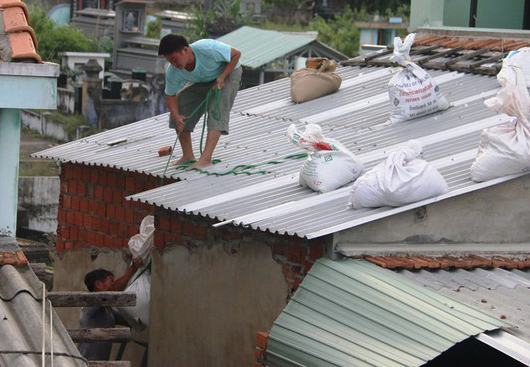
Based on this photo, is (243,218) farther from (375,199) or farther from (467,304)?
(467,304)

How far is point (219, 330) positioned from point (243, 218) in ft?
4.14

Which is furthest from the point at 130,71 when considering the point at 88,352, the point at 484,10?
the point at 88,352

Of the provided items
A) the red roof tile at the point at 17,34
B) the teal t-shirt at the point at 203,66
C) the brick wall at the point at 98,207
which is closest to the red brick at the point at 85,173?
the brick wall at the point at 98,207

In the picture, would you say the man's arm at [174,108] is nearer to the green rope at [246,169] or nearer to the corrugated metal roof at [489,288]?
the green rope at [246,169]

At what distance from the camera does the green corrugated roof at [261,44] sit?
28188mm

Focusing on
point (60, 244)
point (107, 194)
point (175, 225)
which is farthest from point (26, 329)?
point (60, 244)

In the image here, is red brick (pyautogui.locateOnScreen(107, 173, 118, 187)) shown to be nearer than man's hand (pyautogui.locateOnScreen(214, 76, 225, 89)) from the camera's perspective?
No

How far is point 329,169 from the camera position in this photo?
332 inches

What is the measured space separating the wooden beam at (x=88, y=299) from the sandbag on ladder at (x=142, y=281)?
2128 millimetres

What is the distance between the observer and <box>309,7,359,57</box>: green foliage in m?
38.0

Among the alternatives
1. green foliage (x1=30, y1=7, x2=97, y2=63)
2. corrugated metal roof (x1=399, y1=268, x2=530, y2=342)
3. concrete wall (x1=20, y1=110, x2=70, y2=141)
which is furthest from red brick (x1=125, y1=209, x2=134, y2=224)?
green foliage (x1=30, y1=7, x2=97, y2=63)

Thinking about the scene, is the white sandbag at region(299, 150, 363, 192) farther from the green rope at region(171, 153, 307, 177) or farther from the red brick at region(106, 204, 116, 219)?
the red brick at region(106, 204, 116, 219)

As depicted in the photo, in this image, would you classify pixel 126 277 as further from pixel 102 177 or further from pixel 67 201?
pixel 67 201

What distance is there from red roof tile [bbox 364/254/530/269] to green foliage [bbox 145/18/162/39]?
29699 millimetres
